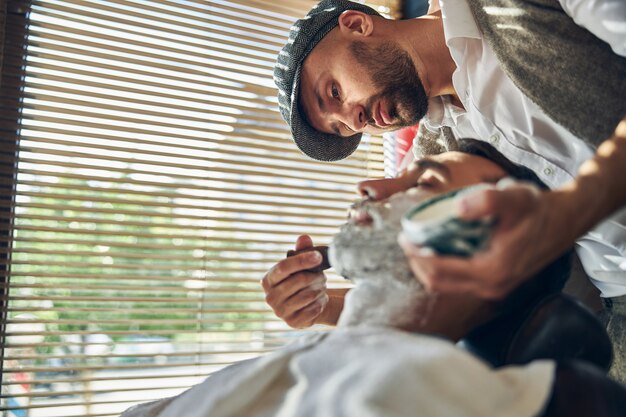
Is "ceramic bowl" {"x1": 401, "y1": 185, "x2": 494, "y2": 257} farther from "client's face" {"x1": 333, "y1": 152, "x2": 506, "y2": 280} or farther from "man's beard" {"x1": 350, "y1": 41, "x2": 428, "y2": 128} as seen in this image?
"man's beard" {"x1": 350, "y1": 41, "x2": 428, "y2": 128}

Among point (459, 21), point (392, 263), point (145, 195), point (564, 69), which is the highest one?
point (459, 21)

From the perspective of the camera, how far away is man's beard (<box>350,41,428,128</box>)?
1.69 metres

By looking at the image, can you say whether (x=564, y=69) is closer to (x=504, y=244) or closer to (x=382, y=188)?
(x=382, y=188)

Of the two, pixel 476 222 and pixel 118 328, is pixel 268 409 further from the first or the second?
pixel 118 328

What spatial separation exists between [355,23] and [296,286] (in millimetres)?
923

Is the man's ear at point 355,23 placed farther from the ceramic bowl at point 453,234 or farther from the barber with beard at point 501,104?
the ceramic bowl at point 453,234

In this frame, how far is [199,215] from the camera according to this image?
224 centimetres

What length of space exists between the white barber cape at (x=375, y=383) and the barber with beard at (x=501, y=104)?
0.11m

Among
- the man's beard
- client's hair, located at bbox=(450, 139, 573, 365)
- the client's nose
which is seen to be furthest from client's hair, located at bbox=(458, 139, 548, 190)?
the man's beard

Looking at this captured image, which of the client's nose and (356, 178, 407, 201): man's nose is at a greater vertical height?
(356, 178, 407, 201): man's nose

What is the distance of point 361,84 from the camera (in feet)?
5.55

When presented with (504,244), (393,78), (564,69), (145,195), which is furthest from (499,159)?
(145,195)

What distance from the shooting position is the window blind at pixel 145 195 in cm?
195

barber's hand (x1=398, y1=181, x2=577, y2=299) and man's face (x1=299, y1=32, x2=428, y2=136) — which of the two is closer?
barber's hand (x1=398, y1=181, x2=577, y2=299)
